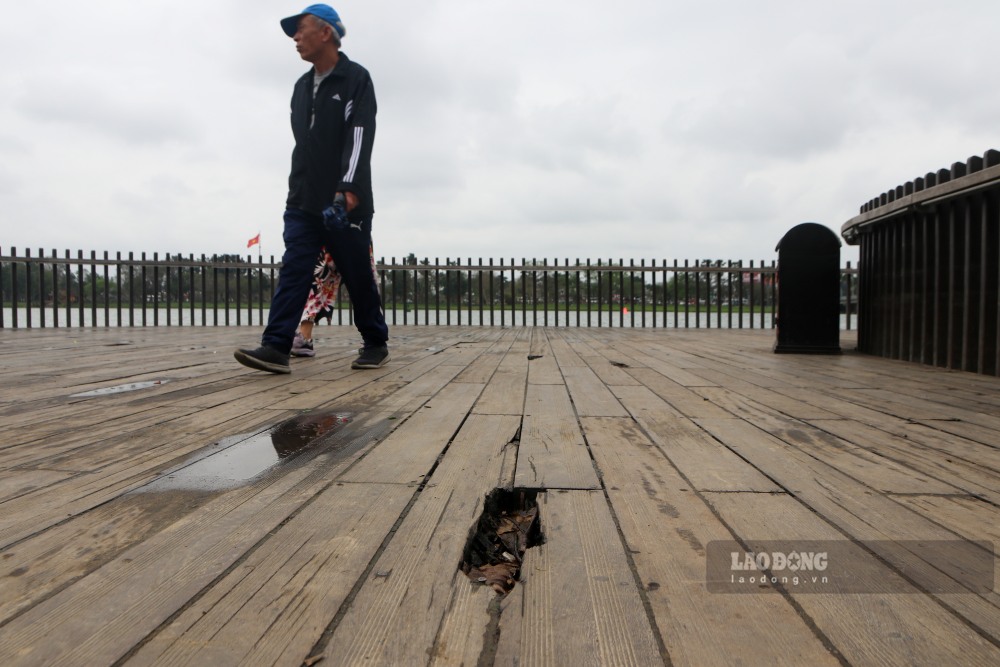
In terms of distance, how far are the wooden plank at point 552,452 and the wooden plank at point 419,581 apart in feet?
0.31

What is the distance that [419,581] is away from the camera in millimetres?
875

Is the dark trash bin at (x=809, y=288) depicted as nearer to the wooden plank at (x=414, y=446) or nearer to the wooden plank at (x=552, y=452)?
the wooden plank at (x=552, y=452)

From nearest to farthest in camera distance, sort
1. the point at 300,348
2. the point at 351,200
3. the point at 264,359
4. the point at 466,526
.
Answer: the point at 466,526, the point at 264,359, the point at 351,200, the point at 300,348

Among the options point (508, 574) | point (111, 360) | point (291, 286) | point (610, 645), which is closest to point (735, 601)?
point (610, 645)

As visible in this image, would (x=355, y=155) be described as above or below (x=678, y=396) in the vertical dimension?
above

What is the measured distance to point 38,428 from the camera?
1898 mm

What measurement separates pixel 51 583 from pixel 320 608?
42 cm

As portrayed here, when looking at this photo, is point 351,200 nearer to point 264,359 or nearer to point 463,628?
point 264,359

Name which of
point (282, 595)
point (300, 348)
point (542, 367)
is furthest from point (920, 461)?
point (300, 348)

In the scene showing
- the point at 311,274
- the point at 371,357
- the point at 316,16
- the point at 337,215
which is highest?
the point at 316,16

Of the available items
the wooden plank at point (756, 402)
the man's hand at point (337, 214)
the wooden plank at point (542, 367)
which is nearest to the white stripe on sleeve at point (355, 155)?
the man's hand at point (337, 214)

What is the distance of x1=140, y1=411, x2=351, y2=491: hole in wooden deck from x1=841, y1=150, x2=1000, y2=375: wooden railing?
147 inches

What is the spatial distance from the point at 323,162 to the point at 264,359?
3.95 feet

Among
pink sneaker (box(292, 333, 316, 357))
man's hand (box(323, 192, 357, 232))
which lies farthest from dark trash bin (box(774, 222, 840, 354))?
pink sneaker (box(292, 333, 316, 357))
